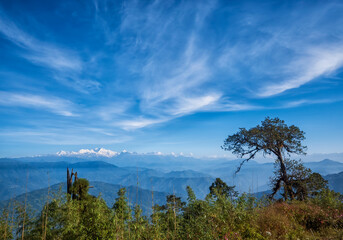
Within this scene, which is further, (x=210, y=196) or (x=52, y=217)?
(x=52, y=217)

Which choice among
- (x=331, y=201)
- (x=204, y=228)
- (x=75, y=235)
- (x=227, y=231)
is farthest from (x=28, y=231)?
(x=331, y=201)

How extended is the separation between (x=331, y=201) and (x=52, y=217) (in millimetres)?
14495

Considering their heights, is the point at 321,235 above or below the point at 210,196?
below

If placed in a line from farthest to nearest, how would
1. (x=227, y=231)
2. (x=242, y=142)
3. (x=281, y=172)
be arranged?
(x=242, y=142) → (x=281, y=172) → (x=227, y=231)

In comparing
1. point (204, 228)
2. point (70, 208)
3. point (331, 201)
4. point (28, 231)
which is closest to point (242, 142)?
point (331, 201)

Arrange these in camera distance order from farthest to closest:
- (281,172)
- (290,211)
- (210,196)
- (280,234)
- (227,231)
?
(281,172), (290,211), (210,196), (280,234), (227,231)

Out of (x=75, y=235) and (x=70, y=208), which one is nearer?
→ (x=75, y=235)

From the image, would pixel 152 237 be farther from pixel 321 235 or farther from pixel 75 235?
pixel 321 235

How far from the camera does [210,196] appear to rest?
8062mm

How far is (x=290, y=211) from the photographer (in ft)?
28.1

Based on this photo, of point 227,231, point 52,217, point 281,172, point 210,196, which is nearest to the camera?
point 227,231

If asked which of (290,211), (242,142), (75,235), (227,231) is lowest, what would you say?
(75,235)

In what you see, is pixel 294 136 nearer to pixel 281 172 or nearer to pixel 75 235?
pixel 281 172

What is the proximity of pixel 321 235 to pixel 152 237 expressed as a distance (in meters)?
5.90
